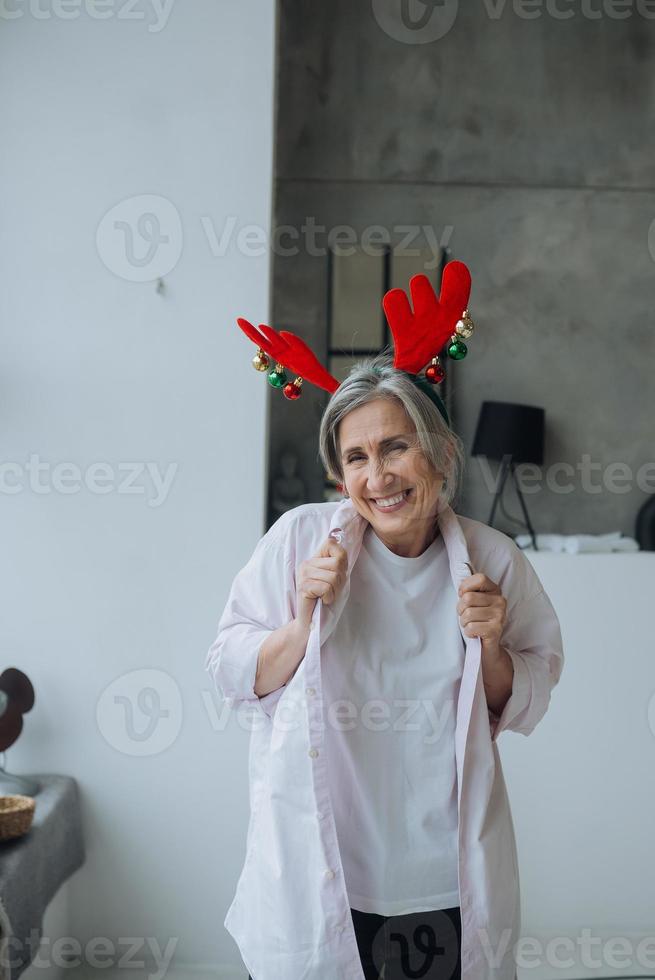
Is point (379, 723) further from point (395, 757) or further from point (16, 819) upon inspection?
point (16, 819)

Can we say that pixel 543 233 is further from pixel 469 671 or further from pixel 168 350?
pixel 469 671

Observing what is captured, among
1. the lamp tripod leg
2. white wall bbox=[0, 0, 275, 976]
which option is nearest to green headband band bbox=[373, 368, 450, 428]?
white wall bbox=[0, 0, 275, 976]

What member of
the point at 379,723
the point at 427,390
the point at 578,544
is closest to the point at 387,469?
the point at 427,390

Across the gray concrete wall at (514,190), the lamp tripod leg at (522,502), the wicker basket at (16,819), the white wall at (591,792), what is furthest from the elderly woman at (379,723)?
the gray concrete wall at (514,190)

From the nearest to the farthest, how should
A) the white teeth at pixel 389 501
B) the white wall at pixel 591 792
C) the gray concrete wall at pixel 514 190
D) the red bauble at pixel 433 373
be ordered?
the white teeth at pixel 389 501, the red bauble at pixel 433 373, the white wall at pixel 591 792, the gray concrete wall at pixel 514 190

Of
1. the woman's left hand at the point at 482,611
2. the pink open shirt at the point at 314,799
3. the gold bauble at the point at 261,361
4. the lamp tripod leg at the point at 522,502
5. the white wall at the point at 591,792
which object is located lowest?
the white wall at the point at 591,792

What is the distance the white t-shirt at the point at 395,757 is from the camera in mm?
1595

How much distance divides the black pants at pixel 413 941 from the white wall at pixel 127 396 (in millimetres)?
1450

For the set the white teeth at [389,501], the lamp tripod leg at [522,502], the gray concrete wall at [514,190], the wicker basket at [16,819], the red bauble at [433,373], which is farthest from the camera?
the gray concrete wall at [514,190]

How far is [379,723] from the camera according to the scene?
1562 mm

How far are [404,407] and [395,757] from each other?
65cm

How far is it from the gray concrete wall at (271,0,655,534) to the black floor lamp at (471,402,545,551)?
0.67 feet

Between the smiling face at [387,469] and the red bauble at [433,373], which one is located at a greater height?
the red bauble at [433,373]

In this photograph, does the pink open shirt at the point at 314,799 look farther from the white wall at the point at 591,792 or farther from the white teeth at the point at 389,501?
the white wall at the point at 591,792
